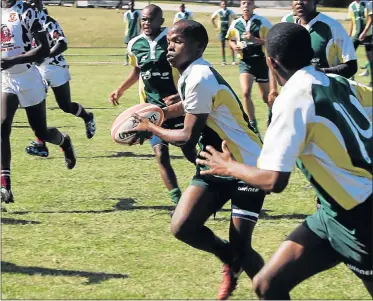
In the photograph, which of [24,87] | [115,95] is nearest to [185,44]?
[24,87]

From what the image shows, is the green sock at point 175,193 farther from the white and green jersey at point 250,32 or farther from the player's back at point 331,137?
the white and green jersey at point 250,32

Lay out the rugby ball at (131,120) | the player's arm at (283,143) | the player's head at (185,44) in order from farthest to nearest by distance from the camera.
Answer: the rugby ball at (131,120) → the player's head at (185,44) → the player's arm at (283,143)

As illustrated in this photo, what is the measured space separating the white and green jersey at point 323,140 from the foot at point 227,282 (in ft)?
5.28

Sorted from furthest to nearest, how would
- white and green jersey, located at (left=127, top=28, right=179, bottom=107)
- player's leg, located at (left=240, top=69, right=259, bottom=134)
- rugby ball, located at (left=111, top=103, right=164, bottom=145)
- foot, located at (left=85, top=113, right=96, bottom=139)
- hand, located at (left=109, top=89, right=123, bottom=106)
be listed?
player's leg, located at (left=240, top=69, right=259, bottom=134) → foot, located at (left=85, top=113, right=96, bottom=139) → hand, located at (left=109, top=89, right=123, bottom=106) → white and green jersey, located at (left=127, top=28, right=179, bottom=107) → rugby ball, located at (left=111, top=103, right=164, bottom=145)

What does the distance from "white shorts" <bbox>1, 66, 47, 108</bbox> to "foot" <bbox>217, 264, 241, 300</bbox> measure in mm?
3683

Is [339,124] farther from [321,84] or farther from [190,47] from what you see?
[190,47]

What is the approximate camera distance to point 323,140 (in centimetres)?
447

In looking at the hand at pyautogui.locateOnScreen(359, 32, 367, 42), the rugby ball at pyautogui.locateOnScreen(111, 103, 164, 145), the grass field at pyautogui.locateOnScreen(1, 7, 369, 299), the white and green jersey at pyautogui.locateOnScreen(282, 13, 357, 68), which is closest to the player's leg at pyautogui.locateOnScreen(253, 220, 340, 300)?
the grass field at pyautogui.locateOnScreen(1, 7, 369, 299)

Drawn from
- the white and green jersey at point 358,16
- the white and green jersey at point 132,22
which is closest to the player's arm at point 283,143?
the white and green jersey at point 358,16

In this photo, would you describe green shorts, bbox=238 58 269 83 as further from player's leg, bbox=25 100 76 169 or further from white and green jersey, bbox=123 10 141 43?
white and green jersey, bbox=123 10 141 43

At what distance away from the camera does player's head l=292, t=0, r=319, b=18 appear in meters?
8.76

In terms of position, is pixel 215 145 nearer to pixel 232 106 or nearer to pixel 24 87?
pixel 232 106

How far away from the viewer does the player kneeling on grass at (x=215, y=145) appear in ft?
19.2

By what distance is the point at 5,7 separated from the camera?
28.8ft
